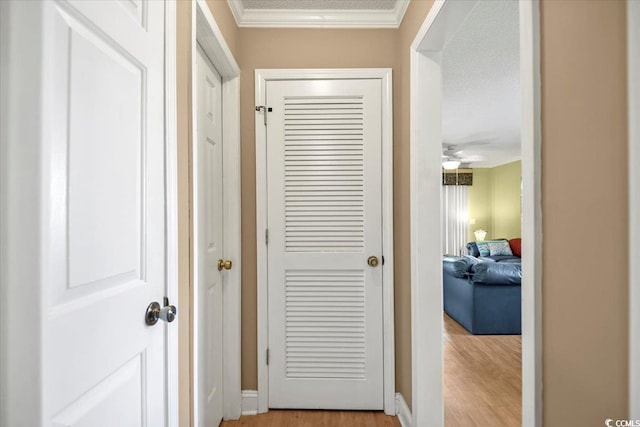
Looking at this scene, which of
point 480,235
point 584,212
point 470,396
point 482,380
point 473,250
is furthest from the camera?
point 480,235

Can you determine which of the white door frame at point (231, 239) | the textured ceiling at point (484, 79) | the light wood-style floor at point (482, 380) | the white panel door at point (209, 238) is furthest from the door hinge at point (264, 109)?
the light wood-style floor at point (482, 380)

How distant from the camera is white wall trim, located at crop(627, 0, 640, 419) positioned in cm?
59

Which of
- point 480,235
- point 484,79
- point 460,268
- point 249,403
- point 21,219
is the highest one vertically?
point 484,79

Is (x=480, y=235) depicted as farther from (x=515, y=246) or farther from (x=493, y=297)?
(x=493, y=297)

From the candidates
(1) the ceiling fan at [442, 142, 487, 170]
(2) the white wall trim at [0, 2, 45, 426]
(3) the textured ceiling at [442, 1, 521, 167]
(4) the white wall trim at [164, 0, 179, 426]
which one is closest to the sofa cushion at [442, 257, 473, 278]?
(3) the textured ceiling at [442, 1, 521, 167]

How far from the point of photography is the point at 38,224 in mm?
602

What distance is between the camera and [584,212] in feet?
2.29

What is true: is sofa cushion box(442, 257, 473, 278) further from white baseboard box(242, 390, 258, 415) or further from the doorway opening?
white baseboard box(242, 390, 258, 415)

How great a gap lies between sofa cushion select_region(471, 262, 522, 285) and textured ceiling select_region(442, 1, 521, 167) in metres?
1.79

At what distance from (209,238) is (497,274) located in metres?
3.05

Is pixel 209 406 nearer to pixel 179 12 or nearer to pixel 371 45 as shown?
pixel 179 12

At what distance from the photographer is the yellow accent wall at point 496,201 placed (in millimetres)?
7070

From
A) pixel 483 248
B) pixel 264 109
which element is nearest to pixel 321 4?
pixel 264 109

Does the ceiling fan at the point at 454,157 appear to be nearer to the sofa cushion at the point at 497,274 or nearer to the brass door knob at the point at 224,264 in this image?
the sofa cushion at the point at 497,274
